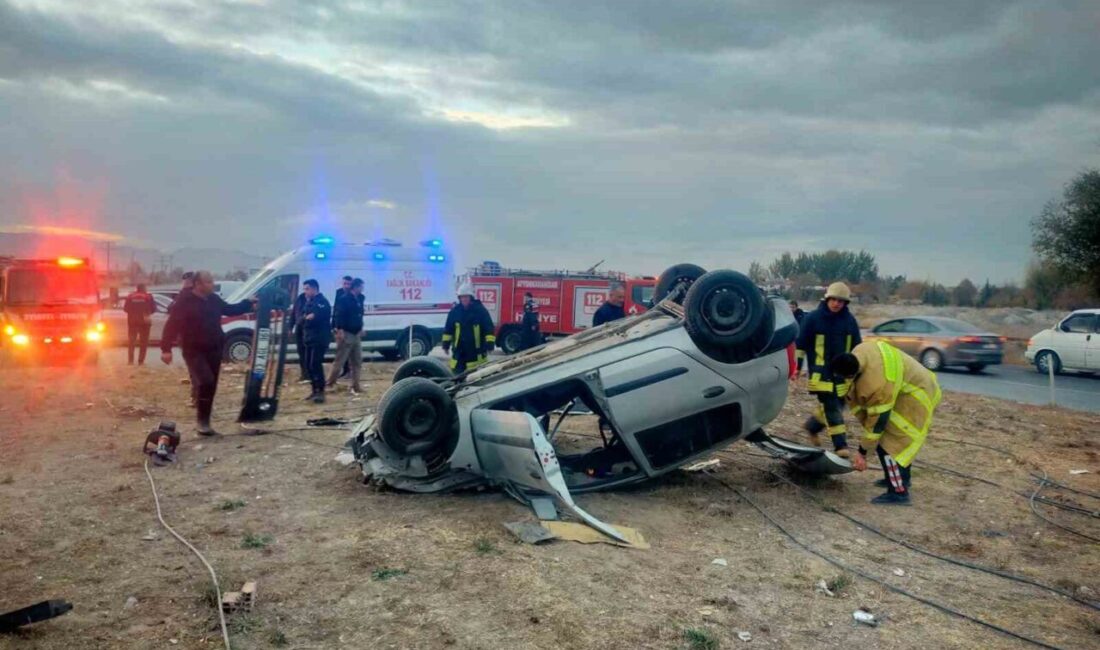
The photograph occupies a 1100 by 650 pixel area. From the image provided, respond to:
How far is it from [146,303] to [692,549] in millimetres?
13512

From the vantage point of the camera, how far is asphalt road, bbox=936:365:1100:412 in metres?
14.3

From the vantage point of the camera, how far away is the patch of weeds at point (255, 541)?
474 cm

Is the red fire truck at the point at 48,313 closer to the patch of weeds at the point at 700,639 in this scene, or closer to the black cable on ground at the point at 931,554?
the black cable on ground at the point at 931,554

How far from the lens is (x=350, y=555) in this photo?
461 centimetres

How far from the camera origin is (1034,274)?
4138 centimetres

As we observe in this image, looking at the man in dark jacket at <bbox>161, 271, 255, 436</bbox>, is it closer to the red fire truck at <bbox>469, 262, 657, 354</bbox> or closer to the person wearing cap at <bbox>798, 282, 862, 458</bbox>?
the person wearing cap at <bbox>798, 282, 862, 458</bbox>

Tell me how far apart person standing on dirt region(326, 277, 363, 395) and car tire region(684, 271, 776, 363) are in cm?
674

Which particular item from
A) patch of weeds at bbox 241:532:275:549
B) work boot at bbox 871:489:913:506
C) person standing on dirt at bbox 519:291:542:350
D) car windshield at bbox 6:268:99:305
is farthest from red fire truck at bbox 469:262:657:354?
patch of weeds at bbox 241:532:275:549

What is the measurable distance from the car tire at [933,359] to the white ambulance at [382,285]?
11023mm

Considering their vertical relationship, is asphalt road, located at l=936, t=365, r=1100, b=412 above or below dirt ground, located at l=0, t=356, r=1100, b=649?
below

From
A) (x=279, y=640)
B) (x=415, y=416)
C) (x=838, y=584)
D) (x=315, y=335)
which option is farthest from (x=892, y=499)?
(x=315, y=335)

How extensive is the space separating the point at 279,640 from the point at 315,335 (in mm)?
7677

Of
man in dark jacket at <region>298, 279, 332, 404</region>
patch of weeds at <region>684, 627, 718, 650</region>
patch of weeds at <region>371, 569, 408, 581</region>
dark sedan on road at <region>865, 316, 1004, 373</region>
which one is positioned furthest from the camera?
dark sedan on road at <region>865, 316, 1004, 373</region>

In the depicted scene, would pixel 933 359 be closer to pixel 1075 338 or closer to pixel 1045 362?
pixel 1045 362
